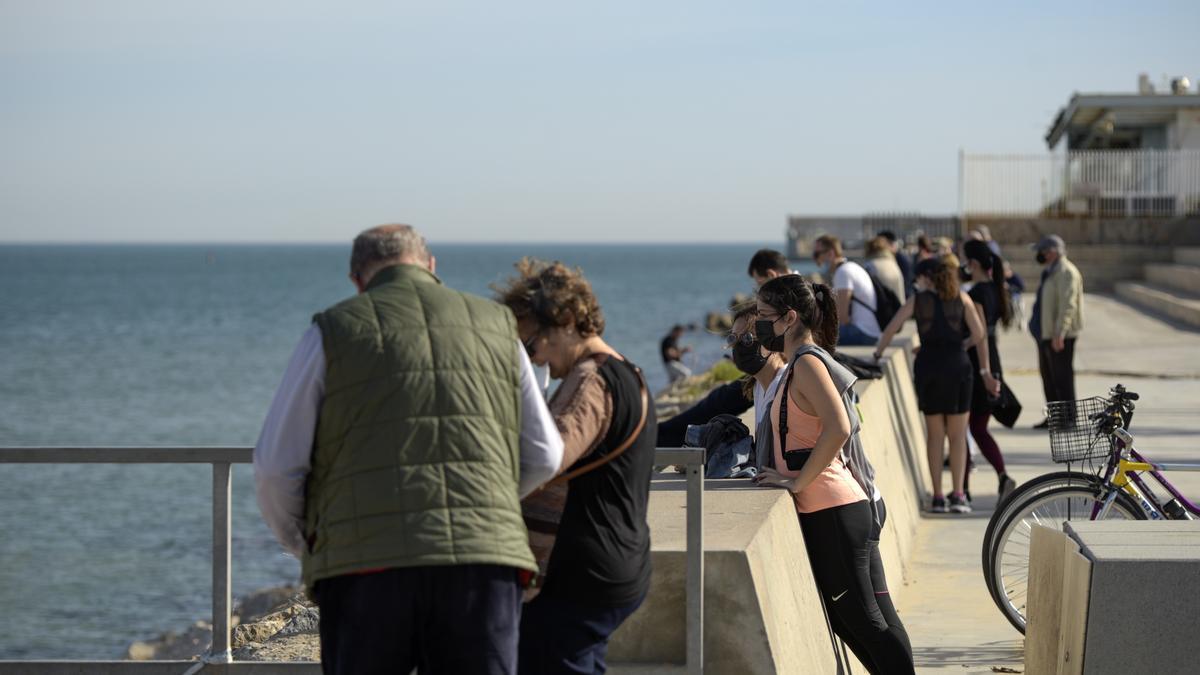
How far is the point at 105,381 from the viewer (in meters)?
51.4

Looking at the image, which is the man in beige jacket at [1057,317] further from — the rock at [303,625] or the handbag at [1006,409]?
the rock at [303,625]

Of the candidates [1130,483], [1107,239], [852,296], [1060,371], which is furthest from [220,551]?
[1107,239]

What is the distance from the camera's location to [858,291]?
1152 cm

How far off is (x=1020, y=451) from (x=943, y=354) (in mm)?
3233

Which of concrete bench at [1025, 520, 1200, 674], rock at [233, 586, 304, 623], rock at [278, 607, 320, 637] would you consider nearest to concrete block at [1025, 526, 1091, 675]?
concrete bench at [1025, 520, 1200, 674]

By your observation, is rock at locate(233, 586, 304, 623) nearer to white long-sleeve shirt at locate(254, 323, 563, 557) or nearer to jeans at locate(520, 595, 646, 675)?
jeans at locate(520, 595, 646, 675)

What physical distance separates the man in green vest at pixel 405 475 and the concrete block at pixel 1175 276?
25879 mm

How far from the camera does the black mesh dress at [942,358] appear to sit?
31.1 feet

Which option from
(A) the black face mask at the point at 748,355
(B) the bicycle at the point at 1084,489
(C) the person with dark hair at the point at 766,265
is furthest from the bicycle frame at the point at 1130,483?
(C) the person with dark hair at the point at 766,265

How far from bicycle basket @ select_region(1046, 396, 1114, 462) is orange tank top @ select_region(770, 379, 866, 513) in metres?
1.38

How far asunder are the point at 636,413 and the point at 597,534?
32 cm

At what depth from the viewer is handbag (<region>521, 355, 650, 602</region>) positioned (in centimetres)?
364

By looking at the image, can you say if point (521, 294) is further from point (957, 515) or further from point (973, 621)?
point (957, 515)

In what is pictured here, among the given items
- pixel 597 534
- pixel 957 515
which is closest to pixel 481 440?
pixel 597 534
